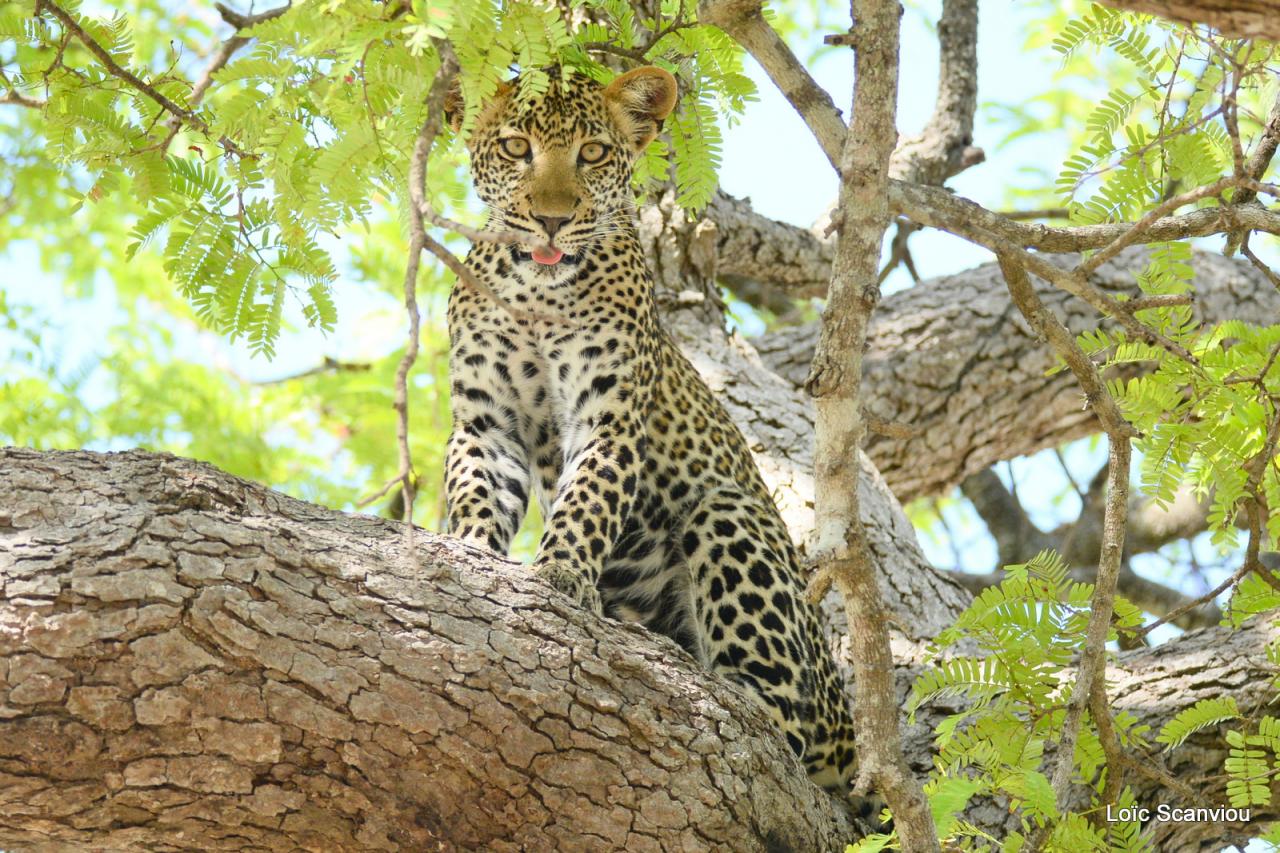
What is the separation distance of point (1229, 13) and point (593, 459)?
165 inches

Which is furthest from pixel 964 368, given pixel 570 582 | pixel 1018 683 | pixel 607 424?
pixel 570 582

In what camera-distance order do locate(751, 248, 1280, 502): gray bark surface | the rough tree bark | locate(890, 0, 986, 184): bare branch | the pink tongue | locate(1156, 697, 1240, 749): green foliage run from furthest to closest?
1. locate(890, 0, 986, 184): bare branch
2. locate(751, 248, 1280, 502): gray bark surface
3. the pink tongue
4. locate(1156, 697, 1240, 749): green foliage
5. the rough tree bark

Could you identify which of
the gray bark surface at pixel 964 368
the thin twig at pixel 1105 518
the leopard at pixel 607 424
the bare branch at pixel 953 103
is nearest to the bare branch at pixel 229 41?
the leopard at pixel 607 424

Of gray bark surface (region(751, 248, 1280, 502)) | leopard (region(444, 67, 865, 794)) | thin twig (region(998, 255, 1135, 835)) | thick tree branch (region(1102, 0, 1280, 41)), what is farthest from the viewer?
gray bark surface (region(751, 248, 1280, 502))

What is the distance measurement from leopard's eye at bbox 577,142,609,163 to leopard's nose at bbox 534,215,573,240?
0.46 m

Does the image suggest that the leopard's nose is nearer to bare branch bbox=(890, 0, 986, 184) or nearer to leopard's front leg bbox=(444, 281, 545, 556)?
leopard's front leg bbox=(444, 281, 545, 556)

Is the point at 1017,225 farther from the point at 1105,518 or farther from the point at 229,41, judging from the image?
the point at 229,41

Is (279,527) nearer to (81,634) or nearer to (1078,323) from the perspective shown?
(81,634)

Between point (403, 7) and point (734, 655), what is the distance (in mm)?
3502

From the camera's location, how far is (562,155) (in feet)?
24.2

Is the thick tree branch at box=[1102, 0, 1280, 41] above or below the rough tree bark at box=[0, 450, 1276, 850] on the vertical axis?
above

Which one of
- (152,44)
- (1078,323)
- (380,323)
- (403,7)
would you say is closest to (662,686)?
(403,7)

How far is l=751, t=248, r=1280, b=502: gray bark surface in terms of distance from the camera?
34.0 feet

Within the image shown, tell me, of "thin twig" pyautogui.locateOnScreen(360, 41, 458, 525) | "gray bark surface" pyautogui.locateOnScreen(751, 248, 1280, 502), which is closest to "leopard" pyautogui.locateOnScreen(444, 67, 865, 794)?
"gray bark surface" pyautogui.locateOnScreen(751, 248, 1280, 502)
